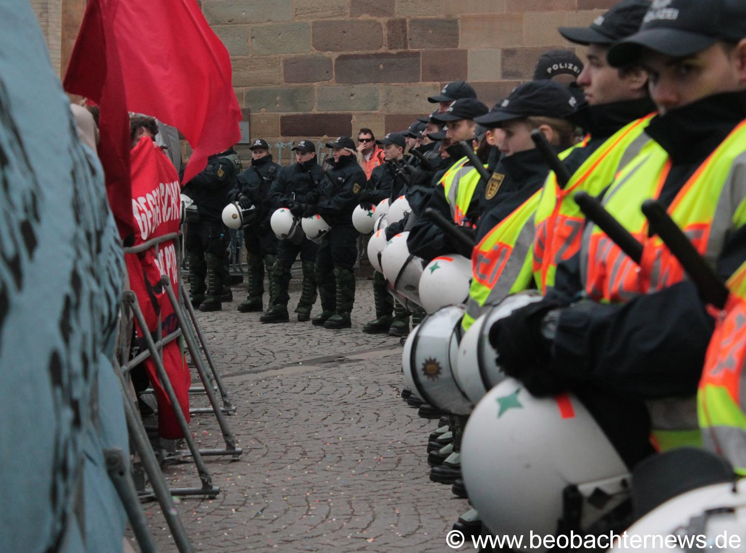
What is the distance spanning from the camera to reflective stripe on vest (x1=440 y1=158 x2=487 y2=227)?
6.29 m

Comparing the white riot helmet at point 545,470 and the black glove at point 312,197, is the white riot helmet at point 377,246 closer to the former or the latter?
the black glove at point 312,197

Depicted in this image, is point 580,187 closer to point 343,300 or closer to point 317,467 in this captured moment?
point 317,467

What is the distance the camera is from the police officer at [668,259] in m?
2.10

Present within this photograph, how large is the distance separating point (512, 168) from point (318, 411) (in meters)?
4.02

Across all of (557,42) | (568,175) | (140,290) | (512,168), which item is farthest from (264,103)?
(568,175)

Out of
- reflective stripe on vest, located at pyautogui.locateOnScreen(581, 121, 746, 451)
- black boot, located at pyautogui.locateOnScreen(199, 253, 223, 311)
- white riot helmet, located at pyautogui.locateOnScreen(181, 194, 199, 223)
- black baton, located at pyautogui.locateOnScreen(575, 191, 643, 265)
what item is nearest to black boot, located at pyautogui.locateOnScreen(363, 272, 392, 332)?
white riot helmet, located at pyautogui.locateOnScreen(181, 194, 199, 223)

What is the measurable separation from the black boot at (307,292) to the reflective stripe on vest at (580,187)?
1094 centimetres

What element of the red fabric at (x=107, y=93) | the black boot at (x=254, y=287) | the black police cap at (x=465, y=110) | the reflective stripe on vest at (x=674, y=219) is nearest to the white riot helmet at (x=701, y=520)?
the reflective stripe on vest at (x=674, y=219)

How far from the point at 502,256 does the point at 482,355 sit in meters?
0.88

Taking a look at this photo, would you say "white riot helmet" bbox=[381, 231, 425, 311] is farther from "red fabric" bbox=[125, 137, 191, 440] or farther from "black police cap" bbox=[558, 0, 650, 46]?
"black police cap" bbox=[558, 0, 650, 46]

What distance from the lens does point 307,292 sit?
14.4 metres

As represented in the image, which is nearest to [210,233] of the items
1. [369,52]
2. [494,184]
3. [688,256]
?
[369,52]

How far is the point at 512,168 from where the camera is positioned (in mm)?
4586

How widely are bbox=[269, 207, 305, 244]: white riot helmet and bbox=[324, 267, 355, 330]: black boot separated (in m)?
0.83
